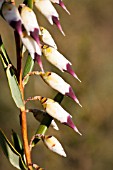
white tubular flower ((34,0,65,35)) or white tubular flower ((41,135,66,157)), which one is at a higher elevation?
white tubular flower ((34,0,65,35))

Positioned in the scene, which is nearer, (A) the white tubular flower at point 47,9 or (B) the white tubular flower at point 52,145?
(A) the white tubular flower at point 47,9

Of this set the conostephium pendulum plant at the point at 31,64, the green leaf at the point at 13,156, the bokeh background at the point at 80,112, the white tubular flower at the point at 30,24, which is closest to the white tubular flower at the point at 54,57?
the conostephium pendulum plant at the point at 31,64

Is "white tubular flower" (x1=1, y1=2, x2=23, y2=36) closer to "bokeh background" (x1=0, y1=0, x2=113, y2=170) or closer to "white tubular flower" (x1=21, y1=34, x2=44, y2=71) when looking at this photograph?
"white tubular flower" (x1=21, y1=34, x2=44, y2=71)

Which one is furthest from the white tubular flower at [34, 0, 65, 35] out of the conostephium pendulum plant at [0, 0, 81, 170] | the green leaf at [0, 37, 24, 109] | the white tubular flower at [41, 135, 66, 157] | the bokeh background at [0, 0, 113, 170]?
the bokeh background at [0, 0, 113, 170]

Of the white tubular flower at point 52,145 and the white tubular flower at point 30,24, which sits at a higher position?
the white tubular flower at point 30,24

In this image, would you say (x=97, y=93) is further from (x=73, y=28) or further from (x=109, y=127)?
(x=73, y=28)

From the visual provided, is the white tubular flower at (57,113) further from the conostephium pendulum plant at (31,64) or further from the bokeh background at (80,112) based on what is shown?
the bokeh background at (80,112)

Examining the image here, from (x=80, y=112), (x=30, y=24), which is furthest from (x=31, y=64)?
(x=80, y=112)

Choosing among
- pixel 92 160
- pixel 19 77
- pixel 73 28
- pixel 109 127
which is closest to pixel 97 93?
pixel 109 127
